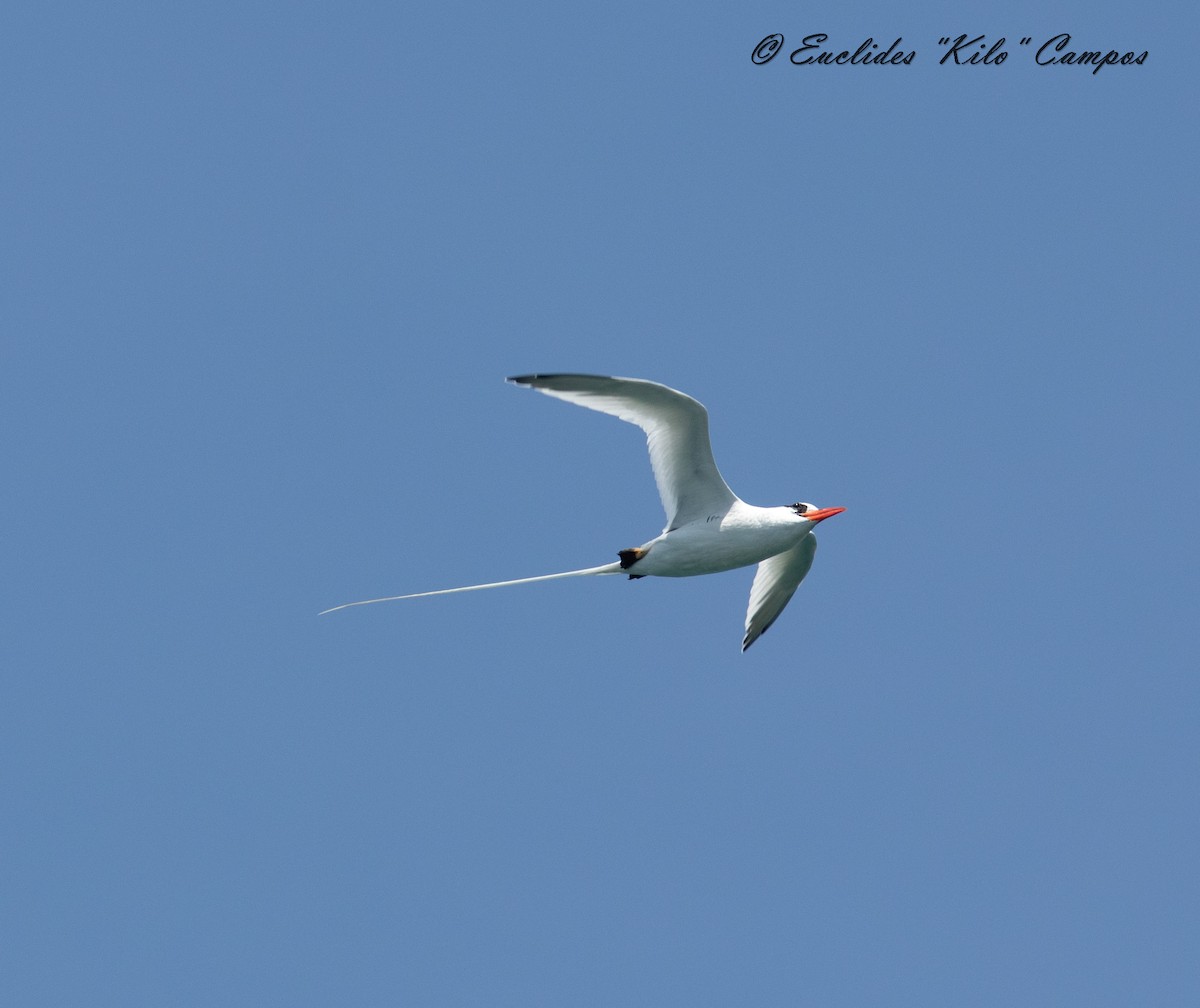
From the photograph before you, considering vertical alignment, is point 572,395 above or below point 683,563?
above

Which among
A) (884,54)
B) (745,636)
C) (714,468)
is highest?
(884,54)

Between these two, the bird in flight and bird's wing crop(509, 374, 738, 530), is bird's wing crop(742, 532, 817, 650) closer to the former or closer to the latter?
the bird in flight

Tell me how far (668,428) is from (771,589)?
487 centimetres

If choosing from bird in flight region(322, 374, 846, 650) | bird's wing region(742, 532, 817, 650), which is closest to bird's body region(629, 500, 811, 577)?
bird in flight region(322, 374, 846, 650)

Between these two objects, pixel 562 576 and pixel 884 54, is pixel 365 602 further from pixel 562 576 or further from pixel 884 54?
pixel 884 54

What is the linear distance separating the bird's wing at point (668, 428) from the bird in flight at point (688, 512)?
0.04 ft

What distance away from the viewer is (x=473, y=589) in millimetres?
19719

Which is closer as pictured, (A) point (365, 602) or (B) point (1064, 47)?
(A) point (365, 602)

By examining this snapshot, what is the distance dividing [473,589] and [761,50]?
10.1 metres

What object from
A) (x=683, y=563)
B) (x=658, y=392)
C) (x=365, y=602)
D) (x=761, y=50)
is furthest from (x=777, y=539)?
(x=761, y=50)

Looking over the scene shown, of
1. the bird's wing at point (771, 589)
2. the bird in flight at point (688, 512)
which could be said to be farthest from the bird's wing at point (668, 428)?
the bird's wing at point (771, 589)

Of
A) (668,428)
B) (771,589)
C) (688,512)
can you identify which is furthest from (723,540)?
(771,589)

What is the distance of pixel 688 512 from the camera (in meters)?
20.1

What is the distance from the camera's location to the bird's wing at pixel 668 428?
1834cm
